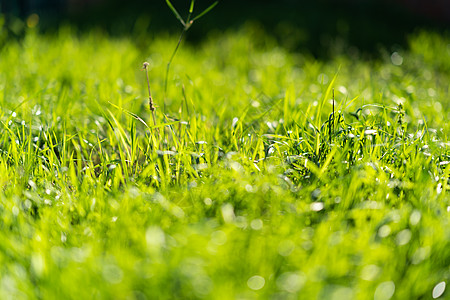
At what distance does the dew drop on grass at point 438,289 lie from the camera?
1248 millimetres

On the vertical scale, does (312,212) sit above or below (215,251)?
below

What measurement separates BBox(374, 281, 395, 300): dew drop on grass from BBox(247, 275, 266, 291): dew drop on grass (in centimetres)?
28

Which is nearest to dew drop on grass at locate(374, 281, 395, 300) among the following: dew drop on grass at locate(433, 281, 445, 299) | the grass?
the grass

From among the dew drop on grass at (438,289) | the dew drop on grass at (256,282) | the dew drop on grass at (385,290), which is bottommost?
the dew drop on grass at (438,289)

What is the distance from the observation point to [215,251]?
3.83 feet

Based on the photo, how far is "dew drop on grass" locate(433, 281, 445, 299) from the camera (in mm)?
1248

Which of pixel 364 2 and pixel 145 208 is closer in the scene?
pixel 145 208

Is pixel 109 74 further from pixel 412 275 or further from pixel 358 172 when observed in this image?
pixel 412 275

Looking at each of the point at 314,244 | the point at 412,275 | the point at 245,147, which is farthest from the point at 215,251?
the point at 245,147

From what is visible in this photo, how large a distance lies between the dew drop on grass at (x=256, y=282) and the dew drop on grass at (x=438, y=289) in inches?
18.6

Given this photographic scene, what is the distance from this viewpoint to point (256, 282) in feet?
3.79

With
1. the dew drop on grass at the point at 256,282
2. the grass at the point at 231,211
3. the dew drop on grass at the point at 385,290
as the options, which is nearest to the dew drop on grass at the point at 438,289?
the grass at the point at 231,211

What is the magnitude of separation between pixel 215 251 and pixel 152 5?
630cm

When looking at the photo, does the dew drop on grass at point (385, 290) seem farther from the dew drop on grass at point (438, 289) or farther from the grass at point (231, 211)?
the dew drop on grass at point (438, 289)
